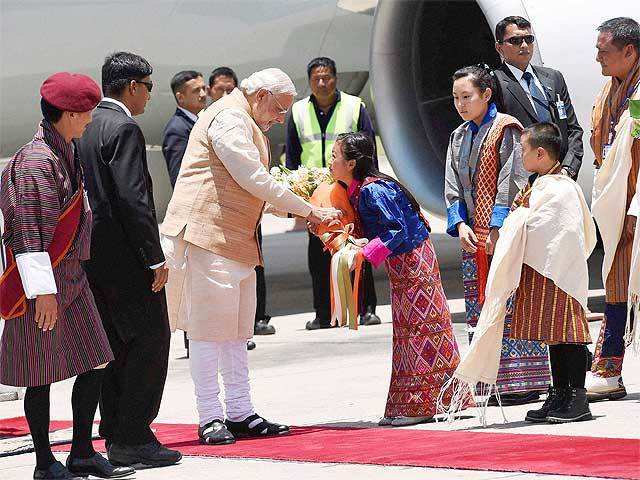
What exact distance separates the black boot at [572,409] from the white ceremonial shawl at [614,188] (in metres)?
0.74

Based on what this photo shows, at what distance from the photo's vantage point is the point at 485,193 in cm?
636

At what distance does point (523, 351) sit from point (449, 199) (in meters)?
0.75

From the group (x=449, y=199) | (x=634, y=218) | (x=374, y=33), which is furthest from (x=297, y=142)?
(x=634, y=218)

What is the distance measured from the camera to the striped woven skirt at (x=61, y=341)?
4.98m

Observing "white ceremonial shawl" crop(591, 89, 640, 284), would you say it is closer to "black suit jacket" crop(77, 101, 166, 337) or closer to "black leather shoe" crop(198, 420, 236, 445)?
"black leather shoe" crop(198, 420, 236, 445)

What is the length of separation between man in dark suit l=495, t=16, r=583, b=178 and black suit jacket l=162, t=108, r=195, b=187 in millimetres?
2189

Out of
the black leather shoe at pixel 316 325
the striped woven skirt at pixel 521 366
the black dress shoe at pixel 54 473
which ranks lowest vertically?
the black dress shoe at pixel 54 473

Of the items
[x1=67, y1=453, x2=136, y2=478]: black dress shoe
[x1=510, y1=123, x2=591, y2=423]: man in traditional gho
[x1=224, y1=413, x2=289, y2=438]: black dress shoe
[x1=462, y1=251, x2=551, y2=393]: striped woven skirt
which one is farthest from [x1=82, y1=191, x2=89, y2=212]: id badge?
[x1=462, y1=251, x2=551, y2=393]: striped woven skirt

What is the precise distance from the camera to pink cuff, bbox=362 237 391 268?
19.5ft

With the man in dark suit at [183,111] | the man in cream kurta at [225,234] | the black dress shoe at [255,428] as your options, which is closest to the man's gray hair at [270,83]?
the man in cream kurta at [225,234]

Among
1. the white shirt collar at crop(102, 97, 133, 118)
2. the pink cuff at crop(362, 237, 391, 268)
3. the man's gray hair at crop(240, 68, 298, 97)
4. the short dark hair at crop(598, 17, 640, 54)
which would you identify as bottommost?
the pink cuff at crop(362, 237, 391, 268)

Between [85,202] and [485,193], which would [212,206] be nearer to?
[85,202]

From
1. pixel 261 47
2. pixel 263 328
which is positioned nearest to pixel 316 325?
pixel 263 328

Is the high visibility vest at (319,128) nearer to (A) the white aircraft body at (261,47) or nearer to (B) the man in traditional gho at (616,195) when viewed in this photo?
(A) the white aircraft body at (261,47)
